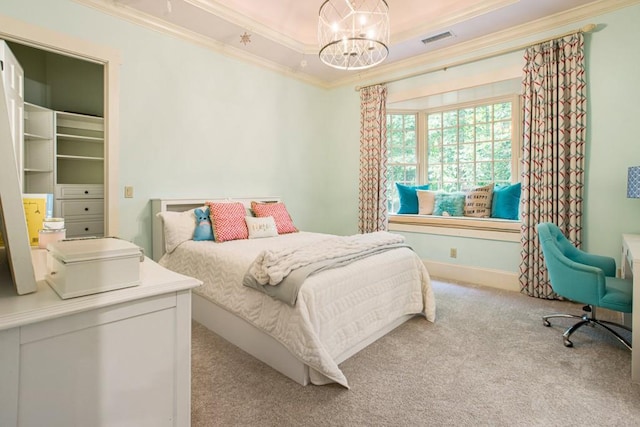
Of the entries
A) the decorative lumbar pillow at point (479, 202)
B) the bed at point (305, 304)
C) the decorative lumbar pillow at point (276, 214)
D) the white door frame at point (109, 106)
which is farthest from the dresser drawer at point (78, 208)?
the decorative lumbar pillow at point (479, 202)

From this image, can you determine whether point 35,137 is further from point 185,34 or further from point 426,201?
point 426,201

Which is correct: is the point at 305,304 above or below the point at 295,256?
below

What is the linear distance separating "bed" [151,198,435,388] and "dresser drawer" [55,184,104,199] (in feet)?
5.18

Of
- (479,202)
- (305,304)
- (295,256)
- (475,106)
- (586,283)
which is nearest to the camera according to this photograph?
(305,304)

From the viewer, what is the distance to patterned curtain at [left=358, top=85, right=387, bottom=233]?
4.38 metres

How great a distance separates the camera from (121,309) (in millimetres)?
888

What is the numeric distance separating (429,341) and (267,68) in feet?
12.1

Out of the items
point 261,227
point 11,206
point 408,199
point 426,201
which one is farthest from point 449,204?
point 11,206

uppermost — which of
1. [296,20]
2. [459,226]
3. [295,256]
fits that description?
[296,20]

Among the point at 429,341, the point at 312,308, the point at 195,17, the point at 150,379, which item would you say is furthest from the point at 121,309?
the point at 195,17

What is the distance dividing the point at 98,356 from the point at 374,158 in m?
3.94

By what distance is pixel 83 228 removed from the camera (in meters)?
3.91

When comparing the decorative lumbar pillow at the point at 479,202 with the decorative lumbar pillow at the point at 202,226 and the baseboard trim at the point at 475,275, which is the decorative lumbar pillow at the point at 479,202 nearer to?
the baseboard trim at the point at 475,275

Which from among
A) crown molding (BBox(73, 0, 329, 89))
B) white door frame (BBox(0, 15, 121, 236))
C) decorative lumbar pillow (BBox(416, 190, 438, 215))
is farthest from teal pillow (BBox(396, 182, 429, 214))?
white door frame (BBox(0, 15, 121, 236))
